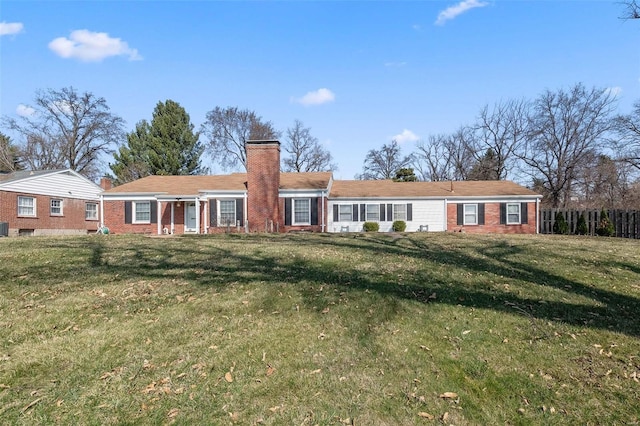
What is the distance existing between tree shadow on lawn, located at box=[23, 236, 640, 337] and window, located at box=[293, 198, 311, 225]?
1059cm

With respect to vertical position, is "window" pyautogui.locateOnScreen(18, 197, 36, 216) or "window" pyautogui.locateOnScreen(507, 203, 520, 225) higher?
"window" pyautogui.locateOnScreen(18, 197, 36, 216)

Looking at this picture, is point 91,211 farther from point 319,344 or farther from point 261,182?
point 319,344

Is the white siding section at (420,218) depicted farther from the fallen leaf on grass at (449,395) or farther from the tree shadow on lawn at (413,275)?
the fallen leaf on grass at (449,395)

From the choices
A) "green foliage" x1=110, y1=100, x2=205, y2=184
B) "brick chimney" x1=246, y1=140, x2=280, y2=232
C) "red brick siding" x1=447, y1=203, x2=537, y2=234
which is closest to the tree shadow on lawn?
"brick chimney" x1=246, y1=140, x2=280, y2=232

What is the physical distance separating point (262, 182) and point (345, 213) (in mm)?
4989

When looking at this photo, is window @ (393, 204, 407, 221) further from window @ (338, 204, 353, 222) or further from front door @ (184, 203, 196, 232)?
front door @ (184, 203, 196, 232)

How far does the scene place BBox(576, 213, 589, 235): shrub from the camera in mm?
20109

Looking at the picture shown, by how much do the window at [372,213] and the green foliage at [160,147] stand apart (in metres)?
23.0

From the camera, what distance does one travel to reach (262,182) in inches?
796

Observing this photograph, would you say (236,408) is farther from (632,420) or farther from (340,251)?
(340,251)

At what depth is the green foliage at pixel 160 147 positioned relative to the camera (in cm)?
3666

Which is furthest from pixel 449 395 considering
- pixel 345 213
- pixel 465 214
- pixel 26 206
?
pixel 26 206

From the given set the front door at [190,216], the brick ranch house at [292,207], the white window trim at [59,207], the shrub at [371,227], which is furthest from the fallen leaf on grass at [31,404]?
the white window trim at [59,207]

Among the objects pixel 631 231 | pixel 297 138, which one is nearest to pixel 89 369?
pixel 631 231
